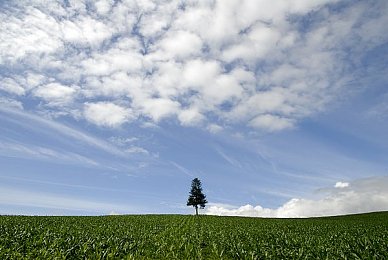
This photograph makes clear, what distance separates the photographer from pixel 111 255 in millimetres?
19594

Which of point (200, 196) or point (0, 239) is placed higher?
point (200, 196)

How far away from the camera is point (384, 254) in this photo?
20.2 m

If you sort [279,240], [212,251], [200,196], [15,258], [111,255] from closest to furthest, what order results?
[15,258] < [111,255] < [212,251] < [279,240] < [200,196]

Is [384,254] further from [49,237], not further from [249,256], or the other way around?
[49,237]

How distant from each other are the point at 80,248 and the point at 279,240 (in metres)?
13.6

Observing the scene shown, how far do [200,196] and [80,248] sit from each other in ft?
235

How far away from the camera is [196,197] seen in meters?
91.1

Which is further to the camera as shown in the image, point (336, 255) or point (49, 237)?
point (49, 237)

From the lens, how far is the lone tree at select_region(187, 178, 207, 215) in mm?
90562

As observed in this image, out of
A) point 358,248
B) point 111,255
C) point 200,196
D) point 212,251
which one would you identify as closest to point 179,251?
point 212,251

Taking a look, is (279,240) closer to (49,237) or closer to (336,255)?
(336,255)

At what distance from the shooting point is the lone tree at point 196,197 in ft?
297

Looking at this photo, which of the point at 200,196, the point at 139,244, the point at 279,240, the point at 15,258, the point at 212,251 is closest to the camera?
the point at 15,258

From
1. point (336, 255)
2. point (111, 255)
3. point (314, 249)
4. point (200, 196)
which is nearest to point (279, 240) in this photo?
point (314, 249)
